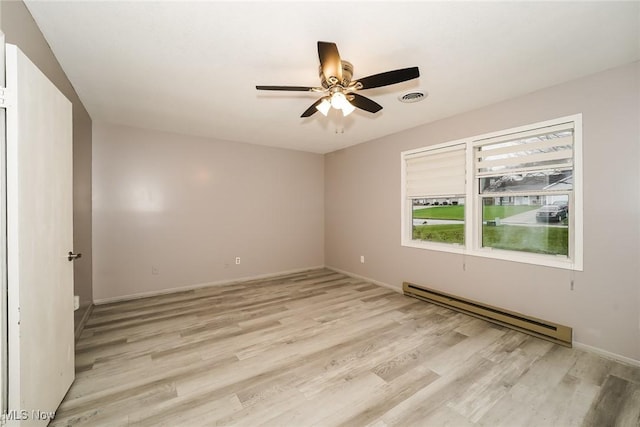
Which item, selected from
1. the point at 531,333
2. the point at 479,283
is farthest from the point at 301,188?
the point at 531,333

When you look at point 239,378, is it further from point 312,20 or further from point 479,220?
point 479,220

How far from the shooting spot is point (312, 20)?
5.46ft

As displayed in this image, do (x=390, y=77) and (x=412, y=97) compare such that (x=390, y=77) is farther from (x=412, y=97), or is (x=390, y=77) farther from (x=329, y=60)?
(x=412, y=97)

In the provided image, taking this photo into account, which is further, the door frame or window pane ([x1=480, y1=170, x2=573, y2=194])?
window pane ([x1=480, y1=170, x2=573, y2=194])

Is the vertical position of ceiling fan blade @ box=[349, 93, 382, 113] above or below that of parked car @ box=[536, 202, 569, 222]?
above

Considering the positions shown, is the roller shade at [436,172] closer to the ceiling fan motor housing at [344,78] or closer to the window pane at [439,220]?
the window pane at [439,220]

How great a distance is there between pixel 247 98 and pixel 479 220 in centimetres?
323

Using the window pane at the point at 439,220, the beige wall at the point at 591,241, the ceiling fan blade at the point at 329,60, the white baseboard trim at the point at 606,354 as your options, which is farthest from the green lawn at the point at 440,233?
the ceiling fan blade at the point at 329,60

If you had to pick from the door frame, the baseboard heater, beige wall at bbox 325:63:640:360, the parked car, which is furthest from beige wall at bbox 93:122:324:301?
the parked car

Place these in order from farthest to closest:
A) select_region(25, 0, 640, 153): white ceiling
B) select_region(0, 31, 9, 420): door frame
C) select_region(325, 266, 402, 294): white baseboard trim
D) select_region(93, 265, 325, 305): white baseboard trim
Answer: select_region(325, 266, 402, 294): white baseboard trim, select_region(93, 265, 325, 305): white baseboard trim, select_region(25, 0, 640, 153): white ceiling, select_region(0, 31, 9, 420): door frame

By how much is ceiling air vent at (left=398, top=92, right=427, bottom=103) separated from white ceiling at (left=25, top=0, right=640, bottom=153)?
0.27 ft

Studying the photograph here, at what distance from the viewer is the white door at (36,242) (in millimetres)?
1243

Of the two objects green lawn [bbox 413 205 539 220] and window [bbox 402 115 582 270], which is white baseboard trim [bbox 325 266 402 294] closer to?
window [bbox 402 115 582 270]

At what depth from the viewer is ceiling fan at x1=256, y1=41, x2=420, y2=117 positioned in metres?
1.64
